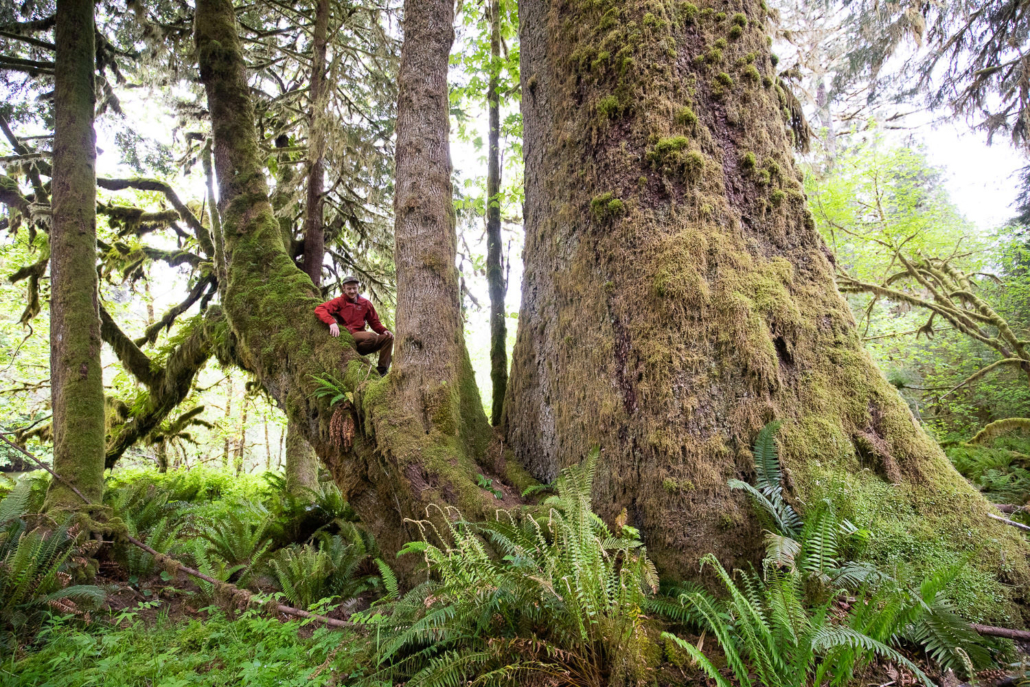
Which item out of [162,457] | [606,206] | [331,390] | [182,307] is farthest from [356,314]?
[162,457]

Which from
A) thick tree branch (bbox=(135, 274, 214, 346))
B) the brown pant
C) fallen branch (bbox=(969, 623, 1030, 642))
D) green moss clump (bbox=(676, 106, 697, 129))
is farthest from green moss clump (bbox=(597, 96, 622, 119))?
thick tree branch (bbox=(135, 274, 214, 346))

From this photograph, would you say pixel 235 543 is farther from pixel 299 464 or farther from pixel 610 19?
pixel 610 19

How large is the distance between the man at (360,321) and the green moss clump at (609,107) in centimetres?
356

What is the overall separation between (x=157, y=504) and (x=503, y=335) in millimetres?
5184

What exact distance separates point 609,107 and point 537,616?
120 inches

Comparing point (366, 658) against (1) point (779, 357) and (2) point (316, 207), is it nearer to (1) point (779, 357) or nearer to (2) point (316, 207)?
(1) point (779, 357)

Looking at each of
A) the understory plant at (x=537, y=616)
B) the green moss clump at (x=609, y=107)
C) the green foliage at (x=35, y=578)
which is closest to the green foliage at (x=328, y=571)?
the green foliage at (x=35, y=578)

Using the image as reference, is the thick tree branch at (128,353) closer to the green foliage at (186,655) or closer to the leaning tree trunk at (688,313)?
the green foliage at (186,655)

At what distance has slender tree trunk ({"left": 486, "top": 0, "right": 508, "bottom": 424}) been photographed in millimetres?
4883

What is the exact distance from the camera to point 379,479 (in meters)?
3.50

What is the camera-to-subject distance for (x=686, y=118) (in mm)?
3109

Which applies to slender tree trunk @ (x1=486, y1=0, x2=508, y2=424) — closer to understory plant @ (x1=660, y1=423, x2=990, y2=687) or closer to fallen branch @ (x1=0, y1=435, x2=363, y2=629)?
fallen branch @ (x1=0, y1=435, x2=363, y2=629)

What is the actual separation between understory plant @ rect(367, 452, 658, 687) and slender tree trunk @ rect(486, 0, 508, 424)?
6.90ft

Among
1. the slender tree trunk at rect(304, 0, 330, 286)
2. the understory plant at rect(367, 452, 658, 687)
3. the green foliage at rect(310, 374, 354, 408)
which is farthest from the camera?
the slender tree trunk at rect(304, 0, 330, 286)
